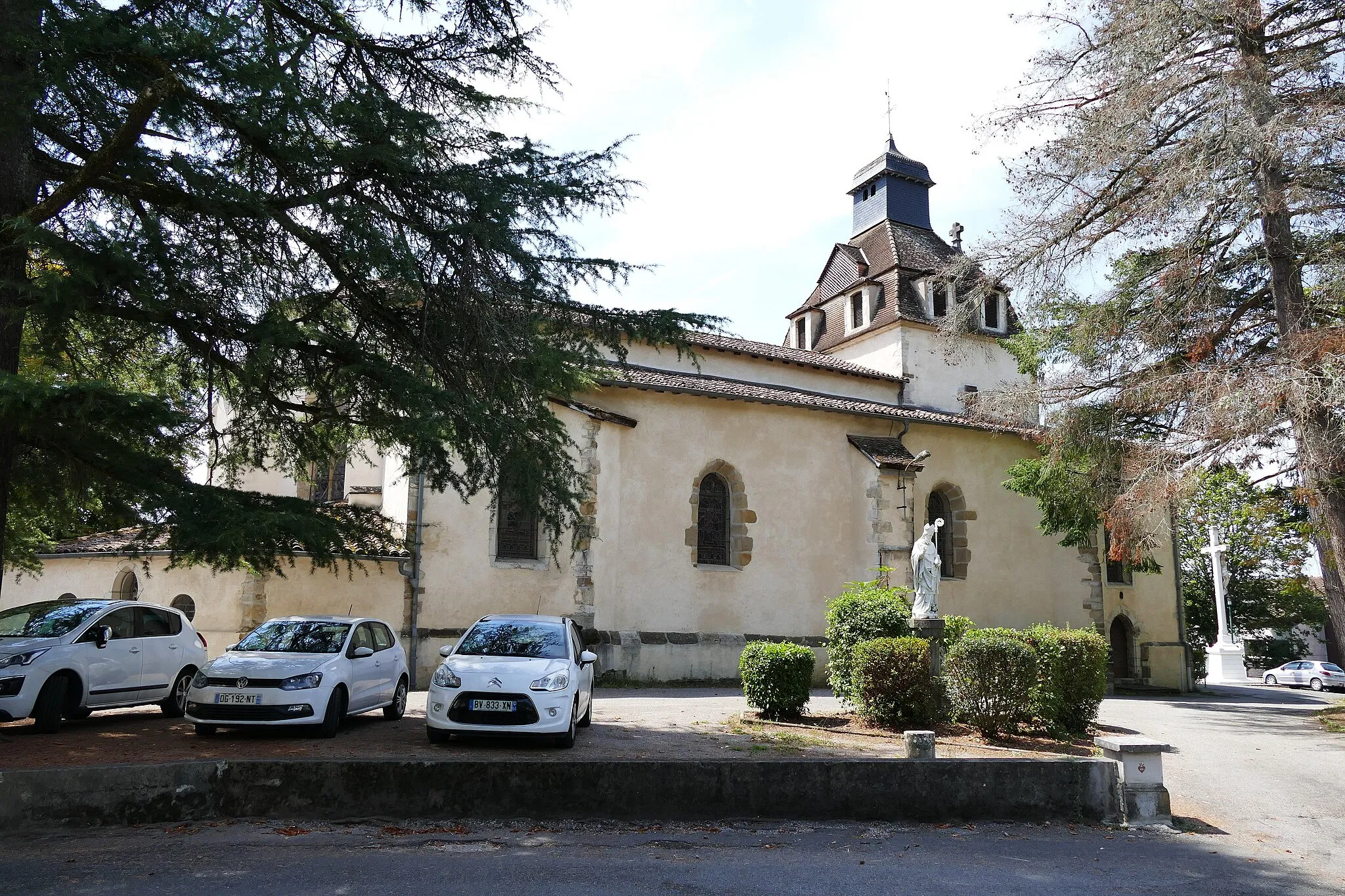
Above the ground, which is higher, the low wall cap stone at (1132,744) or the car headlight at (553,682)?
the car headlight at (553,682)

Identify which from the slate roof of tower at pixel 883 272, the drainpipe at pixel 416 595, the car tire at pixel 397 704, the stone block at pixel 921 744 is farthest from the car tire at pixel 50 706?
the slate roof of tower at pixel 883 272

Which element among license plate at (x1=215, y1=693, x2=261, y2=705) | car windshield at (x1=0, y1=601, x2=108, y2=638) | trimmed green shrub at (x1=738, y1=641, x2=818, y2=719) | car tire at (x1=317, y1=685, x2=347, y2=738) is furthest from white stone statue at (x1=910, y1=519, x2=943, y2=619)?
car windshield at (x1=0, y1=601, x2=108, y2=638)

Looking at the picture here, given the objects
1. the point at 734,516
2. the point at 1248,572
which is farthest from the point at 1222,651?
the point at 734,516

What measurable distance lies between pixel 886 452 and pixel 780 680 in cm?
1095

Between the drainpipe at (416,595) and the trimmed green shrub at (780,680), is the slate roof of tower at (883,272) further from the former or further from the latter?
the trimmed green shrub at (780,680)

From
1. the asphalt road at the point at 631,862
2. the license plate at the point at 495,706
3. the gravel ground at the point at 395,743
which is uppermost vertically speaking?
the license plate at the point at 495,706

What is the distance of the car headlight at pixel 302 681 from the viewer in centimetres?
975

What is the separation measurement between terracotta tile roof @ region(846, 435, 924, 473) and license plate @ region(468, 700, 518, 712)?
1396 centimetres

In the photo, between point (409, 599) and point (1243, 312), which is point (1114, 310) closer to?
point (1243, 312)

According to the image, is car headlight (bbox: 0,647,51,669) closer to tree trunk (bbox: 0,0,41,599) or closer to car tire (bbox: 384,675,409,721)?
tree trunk (bbox: 0,0,41,599)

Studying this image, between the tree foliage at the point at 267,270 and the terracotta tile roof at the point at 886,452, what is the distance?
12.7 meters

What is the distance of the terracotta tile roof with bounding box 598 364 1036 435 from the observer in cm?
2005

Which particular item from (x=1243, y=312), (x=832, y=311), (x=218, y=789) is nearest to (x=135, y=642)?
(x=218, y=789)

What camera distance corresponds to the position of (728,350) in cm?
2366
